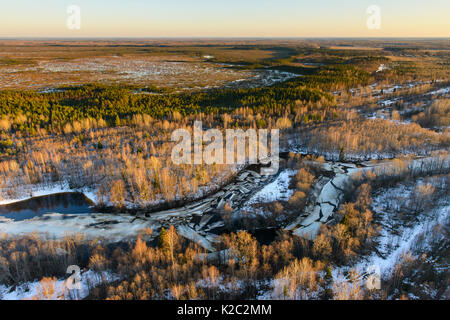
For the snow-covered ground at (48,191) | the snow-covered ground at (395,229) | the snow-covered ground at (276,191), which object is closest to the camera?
the snow-covered ground at (395,229)

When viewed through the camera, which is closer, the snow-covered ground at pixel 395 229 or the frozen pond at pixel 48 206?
the snow-covered ground at pixel 395 229

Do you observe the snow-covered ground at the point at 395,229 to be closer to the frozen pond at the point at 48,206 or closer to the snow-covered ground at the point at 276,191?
the snow-covered ground at the point at 276,191

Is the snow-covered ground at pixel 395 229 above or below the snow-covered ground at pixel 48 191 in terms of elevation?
below

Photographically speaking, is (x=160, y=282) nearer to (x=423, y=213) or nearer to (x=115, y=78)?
(x=423, y=213)

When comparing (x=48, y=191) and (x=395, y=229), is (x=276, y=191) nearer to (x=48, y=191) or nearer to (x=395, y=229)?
(x=395, y=229)

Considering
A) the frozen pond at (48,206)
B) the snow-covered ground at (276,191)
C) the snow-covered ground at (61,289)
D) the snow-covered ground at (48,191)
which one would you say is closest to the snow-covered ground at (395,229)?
the snow-covered ground at (276,191)

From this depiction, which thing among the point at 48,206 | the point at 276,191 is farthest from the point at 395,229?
the point at 48,206

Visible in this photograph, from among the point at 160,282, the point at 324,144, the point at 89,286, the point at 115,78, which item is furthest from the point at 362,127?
the point at 115,78

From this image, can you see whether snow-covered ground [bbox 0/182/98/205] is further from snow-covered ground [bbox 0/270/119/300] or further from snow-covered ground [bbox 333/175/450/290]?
snow-covered ground [bbox 333/175/450/290]

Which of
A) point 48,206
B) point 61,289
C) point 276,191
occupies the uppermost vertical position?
point 276,191

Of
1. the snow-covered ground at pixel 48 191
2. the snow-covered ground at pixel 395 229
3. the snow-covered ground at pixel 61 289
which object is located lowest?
the snow-covered ground at pixel 61 289
